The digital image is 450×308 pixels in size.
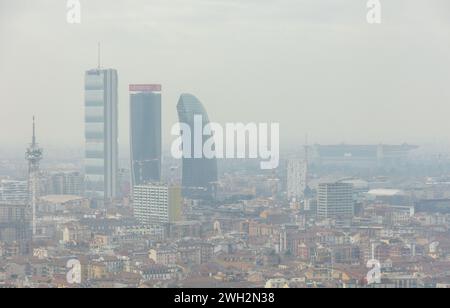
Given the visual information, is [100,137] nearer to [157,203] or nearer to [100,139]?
[100,139]

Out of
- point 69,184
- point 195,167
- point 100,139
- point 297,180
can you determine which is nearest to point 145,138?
point 100,139

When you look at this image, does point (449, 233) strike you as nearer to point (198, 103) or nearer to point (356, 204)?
point (356, 204)

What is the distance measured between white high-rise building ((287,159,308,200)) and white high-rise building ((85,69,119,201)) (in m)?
2.54

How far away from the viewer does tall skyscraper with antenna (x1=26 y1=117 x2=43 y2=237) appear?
575 inches

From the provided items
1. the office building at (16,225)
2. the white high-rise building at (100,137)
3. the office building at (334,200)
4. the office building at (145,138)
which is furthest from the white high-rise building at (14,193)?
the office building at (334,200)

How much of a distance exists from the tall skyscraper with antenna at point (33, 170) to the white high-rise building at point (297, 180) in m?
3.22

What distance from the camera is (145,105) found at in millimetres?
17438

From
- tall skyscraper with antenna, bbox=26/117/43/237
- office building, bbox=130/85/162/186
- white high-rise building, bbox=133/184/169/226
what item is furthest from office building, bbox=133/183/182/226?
tall skyscraper with antenna, bbox=26/117/43/237

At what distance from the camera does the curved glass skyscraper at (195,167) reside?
47.9 feet

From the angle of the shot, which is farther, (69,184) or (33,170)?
(69,184)

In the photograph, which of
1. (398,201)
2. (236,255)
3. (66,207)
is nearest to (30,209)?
(66,207)

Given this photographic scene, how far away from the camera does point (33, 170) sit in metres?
15.4

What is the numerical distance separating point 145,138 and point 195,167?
152cm
